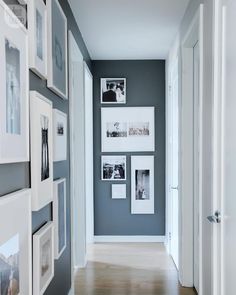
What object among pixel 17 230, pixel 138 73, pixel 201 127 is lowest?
pixel 17 230

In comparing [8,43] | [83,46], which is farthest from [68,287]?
[83,46]

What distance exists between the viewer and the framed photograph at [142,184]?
475cm

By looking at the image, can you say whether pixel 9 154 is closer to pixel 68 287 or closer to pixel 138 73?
pixel 68 287

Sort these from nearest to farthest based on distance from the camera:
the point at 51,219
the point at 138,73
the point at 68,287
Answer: the point at 51,219
the point at 68,287
the point at 138,73

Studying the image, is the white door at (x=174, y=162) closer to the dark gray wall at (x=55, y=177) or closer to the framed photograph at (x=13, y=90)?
the dark gray wall at (x=55, y=177)

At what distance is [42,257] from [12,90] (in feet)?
3.15

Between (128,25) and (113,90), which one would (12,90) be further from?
(113,90)

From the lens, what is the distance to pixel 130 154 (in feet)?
15.6

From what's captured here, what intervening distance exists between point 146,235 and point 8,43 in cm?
396

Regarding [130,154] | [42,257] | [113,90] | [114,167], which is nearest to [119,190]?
[114,167]

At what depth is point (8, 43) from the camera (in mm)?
1302

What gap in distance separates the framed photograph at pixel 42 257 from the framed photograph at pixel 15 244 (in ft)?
0.37

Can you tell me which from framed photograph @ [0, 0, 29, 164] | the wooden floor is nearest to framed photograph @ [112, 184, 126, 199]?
the wooden floor

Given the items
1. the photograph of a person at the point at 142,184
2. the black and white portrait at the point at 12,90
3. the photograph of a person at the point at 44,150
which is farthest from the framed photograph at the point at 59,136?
the photograph of a person at the point at 142,184
